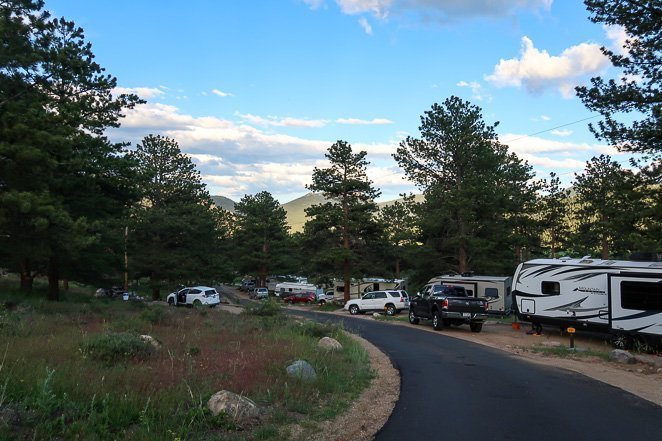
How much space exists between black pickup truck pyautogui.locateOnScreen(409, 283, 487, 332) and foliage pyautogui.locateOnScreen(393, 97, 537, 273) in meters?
12.7

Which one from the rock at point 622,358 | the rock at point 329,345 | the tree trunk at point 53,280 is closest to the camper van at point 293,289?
the tree trunk at point 53,280

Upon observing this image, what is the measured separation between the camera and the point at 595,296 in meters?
19.6

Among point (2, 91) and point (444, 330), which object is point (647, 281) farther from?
point (2, 91)

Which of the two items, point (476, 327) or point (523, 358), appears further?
point (476, 327)

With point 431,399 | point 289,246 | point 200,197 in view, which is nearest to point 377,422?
point 431,399

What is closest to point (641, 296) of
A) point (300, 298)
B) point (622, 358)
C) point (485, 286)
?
point (622, 358)

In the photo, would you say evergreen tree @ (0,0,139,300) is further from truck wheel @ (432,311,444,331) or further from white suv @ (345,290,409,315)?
white suv @ (345,290,409,315)

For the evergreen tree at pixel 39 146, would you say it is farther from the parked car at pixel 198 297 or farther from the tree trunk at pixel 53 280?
the parked car at pixel 198 297

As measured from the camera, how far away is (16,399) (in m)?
6.11

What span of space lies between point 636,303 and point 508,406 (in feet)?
38.1

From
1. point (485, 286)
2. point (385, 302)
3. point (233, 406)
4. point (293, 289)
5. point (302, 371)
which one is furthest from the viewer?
point (293, 289)

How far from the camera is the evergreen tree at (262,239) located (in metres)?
76.2

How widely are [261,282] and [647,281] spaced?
224 feet

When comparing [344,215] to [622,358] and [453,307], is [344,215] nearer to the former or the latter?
[453,307]
